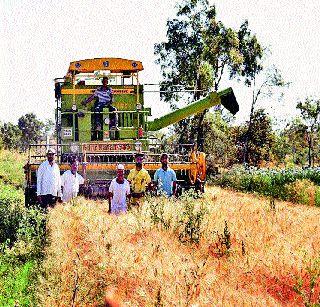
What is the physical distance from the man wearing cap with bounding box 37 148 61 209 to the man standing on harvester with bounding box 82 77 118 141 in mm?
3531

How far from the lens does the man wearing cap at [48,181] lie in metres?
11.8

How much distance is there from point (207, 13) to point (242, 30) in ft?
10.3

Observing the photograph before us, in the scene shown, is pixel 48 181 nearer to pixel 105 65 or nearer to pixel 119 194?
pixel 119 194

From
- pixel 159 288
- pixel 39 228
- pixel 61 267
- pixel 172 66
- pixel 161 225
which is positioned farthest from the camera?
pixel 172 66

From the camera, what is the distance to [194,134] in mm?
35312

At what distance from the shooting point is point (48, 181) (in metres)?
11.9

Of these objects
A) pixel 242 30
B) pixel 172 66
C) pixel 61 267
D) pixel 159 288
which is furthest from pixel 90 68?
pixel 242 30

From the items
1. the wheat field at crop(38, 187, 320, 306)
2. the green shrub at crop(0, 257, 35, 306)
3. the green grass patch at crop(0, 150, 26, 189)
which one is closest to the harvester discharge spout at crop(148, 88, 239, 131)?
the wheat field at crop(38, 187, 320, 306)

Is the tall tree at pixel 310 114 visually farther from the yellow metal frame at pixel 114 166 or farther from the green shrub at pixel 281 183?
the yellow metal frame at pixel 114 166

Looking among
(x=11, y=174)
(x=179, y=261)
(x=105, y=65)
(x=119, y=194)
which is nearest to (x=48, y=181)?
(x=119, y=194)

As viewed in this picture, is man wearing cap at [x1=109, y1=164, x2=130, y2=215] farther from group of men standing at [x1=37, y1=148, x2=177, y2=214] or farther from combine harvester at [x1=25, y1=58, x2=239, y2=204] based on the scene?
combine harvester at [x1=25, y1=58, x2=239, y2=204]

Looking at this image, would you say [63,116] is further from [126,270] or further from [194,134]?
[194,134]

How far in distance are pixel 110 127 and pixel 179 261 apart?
31.1ft

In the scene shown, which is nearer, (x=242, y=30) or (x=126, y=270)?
(x=126, y=270)
